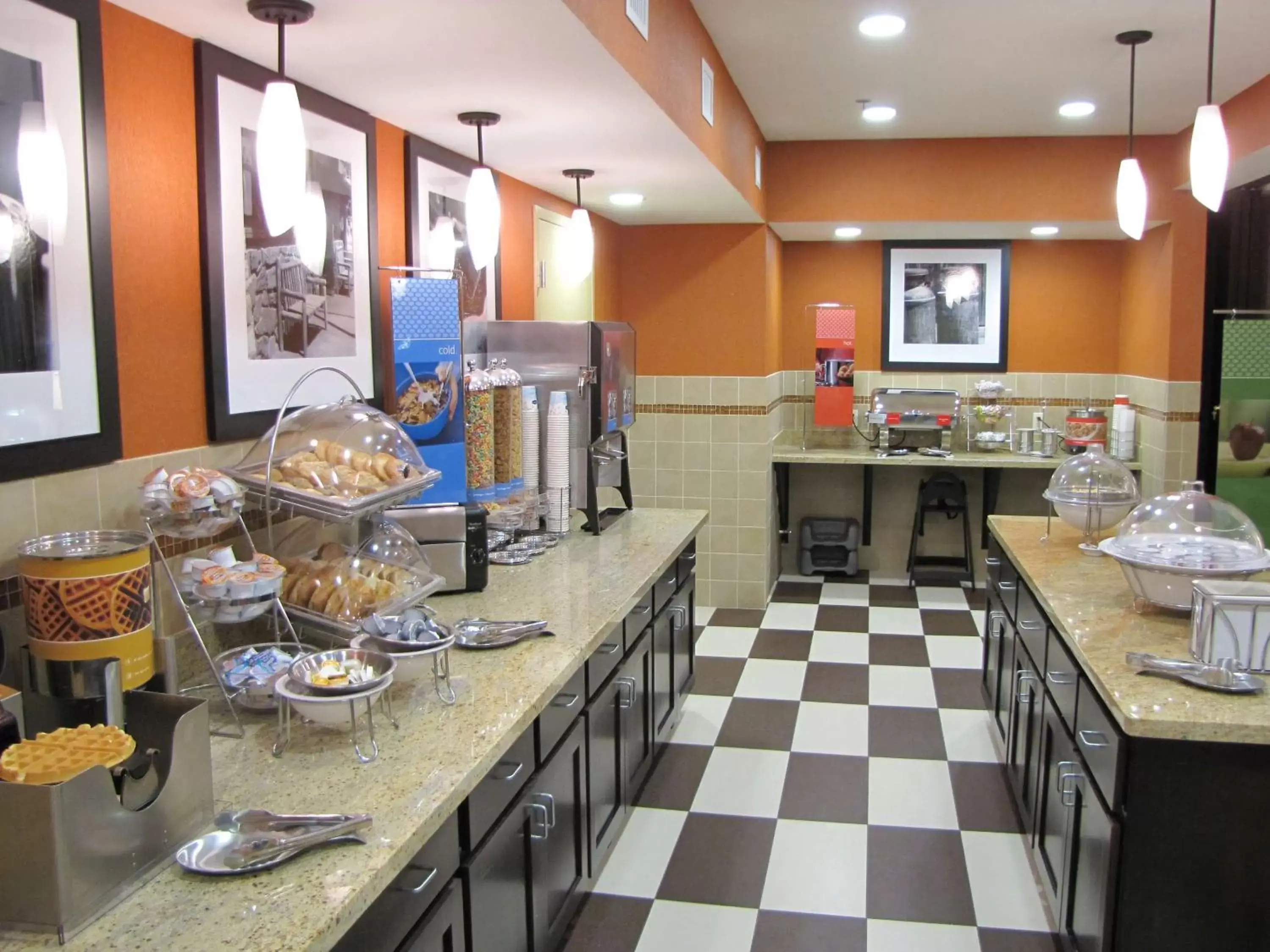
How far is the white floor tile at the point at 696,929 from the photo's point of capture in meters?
2.60

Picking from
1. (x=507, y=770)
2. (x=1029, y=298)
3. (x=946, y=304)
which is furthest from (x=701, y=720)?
(x=1029, y=298)

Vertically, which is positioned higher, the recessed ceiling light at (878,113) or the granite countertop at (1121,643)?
the recessed ceiling light at (878,113)

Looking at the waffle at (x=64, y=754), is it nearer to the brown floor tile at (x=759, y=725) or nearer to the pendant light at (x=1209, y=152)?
the brown floor tile at (x=759, y=725)

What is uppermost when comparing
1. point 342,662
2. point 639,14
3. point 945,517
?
point 639,14

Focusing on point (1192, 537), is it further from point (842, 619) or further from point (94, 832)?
point (842, 619)

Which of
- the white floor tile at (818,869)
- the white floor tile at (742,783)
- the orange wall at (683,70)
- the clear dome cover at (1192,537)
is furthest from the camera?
the white floor tile at (742,783)

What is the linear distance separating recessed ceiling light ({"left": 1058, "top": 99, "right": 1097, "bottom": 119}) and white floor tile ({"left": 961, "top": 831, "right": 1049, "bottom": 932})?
11.0 ft

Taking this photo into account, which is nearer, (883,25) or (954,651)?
(883,25)

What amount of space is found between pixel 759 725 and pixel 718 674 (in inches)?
25.6

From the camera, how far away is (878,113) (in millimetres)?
5066

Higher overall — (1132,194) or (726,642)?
(1132,194)

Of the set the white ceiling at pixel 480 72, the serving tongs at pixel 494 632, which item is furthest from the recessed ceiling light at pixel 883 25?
the serving tongs at pixel 494 632

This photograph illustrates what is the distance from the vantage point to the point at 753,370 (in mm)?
5750

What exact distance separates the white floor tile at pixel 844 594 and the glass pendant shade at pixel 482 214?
348 cm
